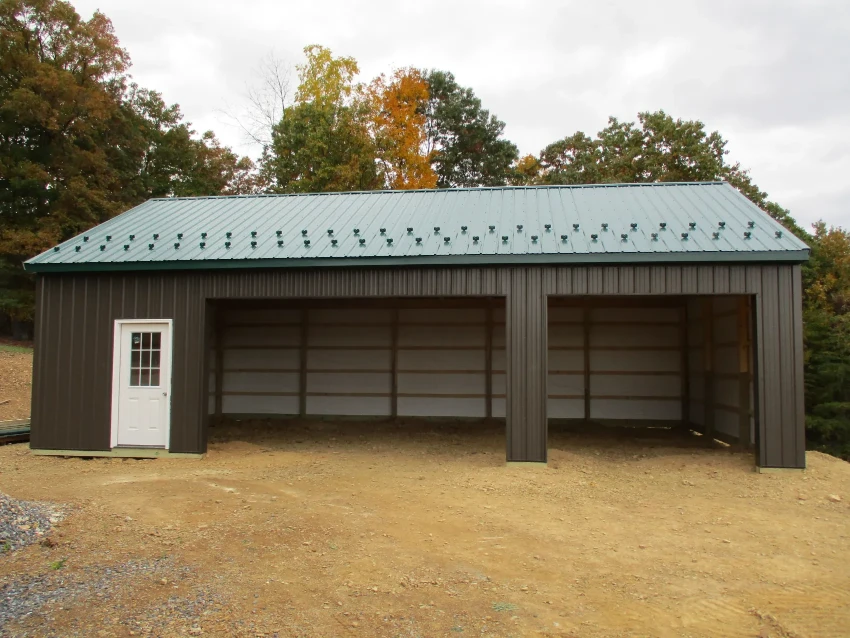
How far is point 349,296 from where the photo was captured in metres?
8.66

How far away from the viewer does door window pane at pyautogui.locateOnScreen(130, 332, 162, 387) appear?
9.02 meters

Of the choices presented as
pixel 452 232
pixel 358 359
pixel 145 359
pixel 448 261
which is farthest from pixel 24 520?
pixel 358 359

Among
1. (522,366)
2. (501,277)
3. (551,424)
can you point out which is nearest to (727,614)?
(522,366)

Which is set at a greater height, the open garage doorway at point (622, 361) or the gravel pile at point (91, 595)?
the open garage doorway at point (622, 361)

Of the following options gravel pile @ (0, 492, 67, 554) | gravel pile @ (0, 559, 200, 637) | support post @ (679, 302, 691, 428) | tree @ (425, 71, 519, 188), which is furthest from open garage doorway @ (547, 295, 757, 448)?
tree @ (425, 71, 519, 188)

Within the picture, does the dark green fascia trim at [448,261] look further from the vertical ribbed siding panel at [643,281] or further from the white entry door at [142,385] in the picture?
the white entry door at [142,385]

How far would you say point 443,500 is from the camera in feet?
22.1

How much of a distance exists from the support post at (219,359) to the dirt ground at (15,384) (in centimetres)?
430

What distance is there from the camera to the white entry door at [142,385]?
29.3 ft

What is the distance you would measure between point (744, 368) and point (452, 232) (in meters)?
4.69

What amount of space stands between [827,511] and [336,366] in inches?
340

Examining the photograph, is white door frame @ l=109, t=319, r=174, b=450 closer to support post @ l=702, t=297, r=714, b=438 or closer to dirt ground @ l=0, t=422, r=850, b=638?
dirt ground @ l=0, t=422, r=850, b=638

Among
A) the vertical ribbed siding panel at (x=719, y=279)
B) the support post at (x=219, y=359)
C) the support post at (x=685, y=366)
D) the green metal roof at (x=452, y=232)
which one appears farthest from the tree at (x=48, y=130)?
the vertical ribbed siding panel at (x=719, y=279)

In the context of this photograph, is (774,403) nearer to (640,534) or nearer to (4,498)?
(640,534)
